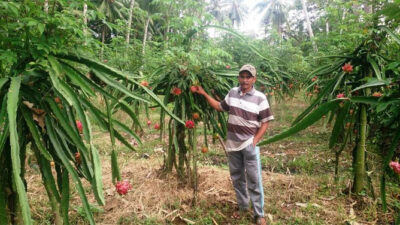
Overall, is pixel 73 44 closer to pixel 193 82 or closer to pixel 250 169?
pixel 193 82

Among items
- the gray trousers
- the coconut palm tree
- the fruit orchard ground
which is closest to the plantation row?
the fruit orchard ground

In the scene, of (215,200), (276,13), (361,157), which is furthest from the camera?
(276,13)

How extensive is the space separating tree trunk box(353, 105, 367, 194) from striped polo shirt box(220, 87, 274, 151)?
38.3 inches

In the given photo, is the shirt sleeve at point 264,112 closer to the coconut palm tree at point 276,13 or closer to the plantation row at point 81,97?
the plantation row at point 81,97

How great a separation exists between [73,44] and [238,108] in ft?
5.44

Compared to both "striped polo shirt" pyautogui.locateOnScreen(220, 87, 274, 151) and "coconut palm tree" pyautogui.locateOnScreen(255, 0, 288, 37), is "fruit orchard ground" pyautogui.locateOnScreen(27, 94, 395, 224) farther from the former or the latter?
"coconut palm tree" pyautogui.locateOnScreen(255, 0, 288, 37)

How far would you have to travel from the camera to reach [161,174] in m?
3.66

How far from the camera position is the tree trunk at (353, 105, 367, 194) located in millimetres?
2941

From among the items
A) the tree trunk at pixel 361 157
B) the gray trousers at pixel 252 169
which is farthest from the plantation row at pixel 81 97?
the gray trousers at pixel 252 169

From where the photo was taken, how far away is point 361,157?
3.02m

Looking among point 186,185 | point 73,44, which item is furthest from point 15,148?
point 186,185

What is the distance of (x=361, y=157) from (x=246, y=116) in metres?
1.34

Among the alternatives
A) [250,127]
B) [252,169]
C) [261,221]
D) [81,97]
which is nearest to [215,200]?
[261,221]

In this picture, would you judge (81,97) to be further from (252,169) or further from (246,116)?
(252,169)
